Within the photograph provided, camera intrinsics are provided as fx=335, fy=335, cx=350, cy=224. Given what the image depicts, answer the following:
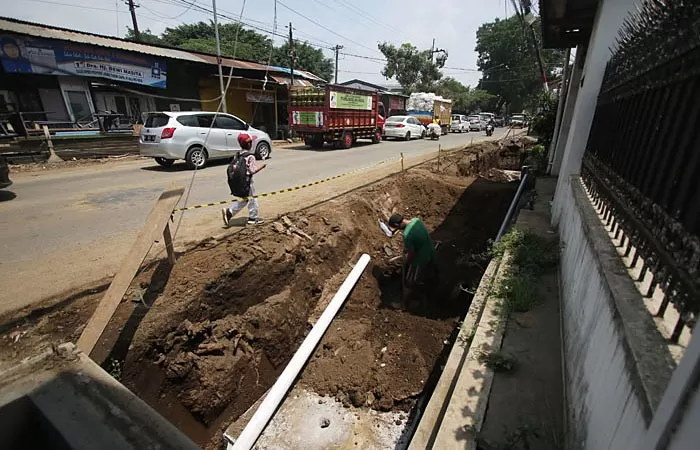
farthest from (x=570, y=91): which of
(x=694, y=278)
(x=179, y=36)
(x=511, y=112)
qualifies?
(x=511, y=112)

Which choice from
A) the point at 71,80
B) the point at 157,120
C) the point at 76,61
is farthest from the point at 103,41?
the point at 157,120

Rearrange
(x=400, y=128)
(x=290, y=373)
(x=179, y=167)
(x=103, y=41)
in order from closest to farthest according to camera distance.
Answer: (x=290, y=373), (x=179, y=167), (x=103, y=41), (x=400, y=128)

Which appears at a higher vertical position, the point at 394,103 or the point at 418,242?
the point at 394,103

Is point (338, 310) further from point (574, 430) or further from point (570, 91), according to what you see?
point (570, 91)

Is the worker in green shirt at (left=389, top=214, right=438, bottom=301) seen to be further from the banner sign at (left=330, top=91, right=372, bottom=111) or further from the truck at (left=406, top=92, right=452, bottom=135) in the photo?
the truck at (left=406, top=92, right=452, bottom=135)

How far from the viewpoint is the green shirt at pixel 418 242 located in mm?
5621

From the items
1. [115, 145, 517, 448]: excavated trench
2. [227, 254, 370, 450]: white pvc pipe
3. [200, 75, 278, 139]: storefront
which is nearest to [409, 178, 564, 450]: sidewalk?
[115, 145, 517, 448]: excavated trench

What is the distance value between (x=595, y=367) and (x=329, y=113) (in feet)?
50.8

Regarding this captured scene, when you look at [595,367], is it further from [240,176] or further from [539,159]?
[539,159]

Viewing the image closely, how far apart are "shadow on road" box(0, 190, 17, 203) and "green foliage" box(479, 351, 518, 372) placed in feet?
32.0

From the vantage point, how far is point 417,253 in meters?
5.76

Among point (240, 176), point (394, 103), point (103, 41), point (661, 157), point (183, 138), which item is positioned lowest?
Result: point (240, 176)

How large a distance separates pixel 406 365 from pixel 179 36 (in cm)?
5185

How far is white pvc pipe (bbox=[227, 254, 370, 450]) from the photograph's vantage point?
3.39m
